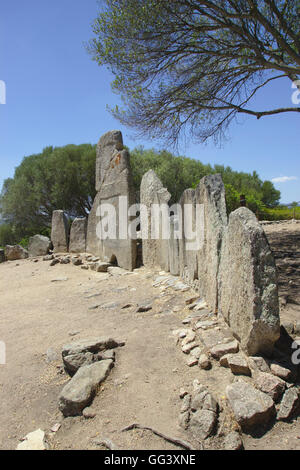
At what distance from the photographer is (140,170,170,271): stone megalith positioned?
5758 millimetres

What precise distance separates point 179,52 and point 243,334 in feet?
19.6

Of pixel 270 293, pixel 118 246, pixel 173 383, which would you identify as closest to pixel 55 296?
pixel 118 246

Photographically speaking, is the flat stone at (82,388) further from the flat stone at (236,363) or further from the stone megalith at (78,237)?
the stone megalith at (78,237)

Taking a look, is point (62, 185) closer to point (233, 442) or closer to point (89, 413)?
point (89, 413)

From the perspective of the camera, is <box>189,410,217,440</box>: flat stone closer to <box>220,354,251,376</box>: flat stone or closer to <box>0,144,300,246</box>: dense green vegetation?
<box>220,354,251,376</box>: flat stone

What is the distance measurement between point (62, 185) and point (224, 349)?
15.4 metres

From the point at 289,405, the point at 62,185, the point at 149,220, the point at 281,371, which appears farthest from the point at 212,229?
the point at 62,185

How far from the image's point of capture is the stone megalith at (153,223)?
5758 mm

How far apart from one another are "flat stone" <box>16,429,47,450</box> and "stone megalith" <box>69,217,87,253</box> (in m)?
7.08

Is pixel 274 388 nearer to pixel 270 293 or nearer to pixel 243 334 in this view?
pixel 243 334

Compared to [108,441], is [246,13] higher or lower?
higher

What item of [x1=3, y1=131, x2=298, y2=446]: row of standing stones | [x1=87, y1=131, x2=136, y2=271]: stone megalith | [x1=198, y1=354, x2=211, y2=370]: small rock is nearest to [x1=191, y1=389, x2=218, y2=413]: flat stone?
[x1=3, y1=131, x2=298, y2=446]: row of standing stones

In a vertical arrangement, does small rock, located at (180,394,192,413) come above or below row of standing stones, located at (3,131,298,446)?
below

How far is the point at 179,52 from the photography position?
6.56m
